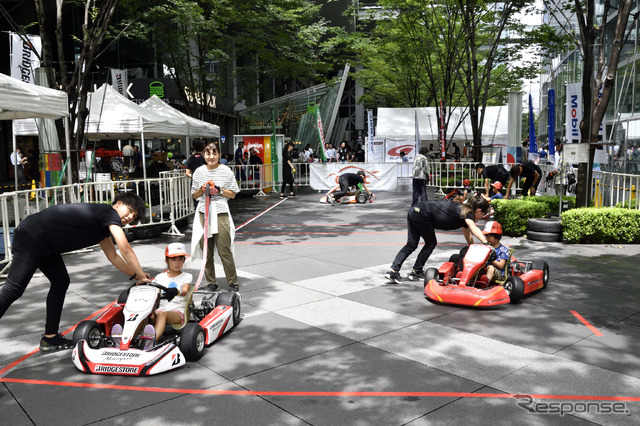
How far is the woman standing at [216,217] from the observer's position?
23.6 feet

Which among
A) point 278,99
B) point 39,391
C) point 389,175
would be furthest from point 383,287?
point 278,99

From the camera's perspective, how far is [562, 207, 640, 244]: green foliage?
1071 cm

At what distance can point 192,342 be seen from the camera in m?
4.98

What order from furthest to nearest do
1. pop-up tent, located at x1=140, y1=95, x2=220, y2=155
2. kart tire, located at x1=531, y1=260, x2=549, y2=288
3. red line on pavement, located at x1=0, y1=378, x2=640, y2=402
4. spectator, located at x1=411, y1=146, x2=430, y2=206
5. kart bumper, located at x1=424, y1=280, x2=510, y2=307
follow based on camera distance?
pop-up tent, located at x1=140, y1=95, x2=220, y2=155 < spectator, located at x1=411, y1=146, x2=430, y2=206 < kart tire, located at x1=531, y1=260, x2=549, y2=288 < kart bumper, located at x1=424, y1=280, x2=510, y2=307 < red line on pavement, located at x1=0, y1=378, x2=640, y2=402

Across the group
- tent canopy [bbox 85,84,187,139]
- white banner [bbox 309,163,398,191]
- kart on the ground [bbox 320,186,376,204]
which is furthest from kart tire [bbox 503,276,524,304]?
white banner [bbox 309,163,398,191]

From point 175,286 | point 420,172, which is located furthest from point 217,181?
point 420,172

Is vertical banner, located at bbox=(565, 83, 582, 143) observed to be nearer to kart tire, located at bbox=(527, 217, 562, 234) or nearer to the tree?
the tree

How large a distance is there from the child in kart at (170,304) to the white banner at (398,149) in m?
26.1

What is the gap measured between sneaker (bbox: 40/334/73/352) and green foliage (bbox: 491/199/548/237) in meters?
9.09

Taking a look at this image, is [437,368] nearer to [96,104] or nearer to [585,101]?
[585,101]

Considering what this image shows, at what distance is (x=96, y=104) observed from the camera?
14.6 meters

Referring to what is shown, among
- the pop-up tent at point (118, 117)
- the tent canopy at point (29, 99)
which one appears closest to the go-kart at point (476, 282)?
the tent canopy at point (29, 99)

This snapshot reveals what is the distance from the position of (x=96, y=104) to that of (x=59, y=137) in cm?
217

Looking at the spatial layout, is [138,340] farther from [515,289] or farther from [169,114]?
[169,114]
